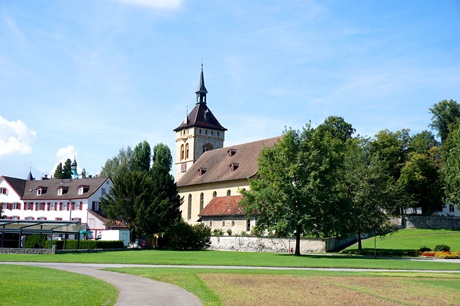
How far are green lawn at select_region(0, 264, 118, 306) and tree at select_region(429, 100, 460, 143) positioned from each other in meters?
77.6

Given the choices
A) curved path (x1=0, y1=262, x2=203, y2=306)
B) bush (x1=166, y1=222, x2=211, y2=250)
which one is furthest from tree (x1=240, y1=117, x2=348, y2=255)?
curved path (x1=0, y1=262, x2=203, y2=306)

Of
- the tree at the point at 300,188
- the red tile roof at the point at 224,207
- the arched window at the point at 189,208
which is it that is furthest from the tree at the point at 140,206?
the arched window at the point at 189,208

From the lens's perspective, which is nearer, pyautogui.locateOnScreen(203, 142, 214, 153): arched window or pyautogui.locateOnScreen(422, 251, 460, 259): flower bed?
pyautogui.locateOnScreen(422, 251, 460, 259): flower bed

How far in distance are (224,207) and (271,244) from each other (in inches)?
532

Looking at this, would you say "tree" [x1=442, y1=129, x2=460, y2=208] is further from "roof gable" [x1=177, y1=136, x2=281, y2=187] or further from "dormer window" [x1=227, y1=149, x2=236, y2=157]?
"dormer window" [x1=227, y1=149, x2=236, y2=157]

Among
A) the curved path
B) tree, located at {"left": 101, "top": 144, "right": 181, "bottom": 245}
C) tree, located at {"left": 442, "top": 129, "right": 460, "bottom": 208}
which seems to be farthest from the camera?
tree, located at {"left": 101, "top": 144, "right": 181, "bottom": 245}

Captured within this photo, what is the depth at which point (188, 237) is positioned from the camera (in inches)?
2486

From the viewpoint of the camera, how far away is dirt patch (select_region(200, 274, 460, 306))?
17125 mm

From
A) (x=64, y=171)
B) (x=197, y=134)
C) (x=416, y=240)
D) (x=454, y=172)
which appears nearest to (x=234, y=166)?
(x=197, y=134)

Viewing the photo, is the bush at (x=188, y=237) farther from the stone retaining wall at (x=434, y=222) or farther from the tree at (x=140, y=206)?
the stone retaining wall at (x=434, y=222)

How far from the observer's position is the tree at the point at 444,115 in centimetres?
8675

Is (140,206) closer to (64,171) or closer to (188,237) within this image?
(188,237)

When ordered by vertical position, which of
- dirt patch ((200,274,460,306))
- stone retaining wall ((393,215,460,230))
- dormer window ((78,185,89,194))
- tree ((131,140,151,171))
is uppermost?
tree ((131,140,151,171))

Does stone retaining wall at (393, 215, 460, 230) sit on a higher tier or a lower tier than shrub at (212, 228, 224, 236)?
higher
